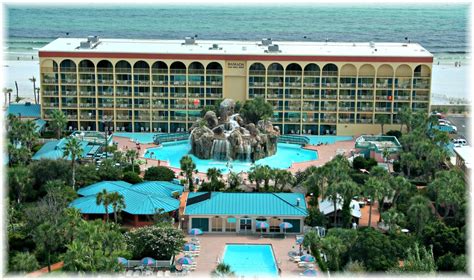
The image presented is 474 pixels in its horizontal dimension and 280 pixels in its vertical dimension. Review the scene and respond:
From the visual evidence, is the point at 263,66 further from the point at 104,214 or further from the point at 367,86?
the point at 104,214

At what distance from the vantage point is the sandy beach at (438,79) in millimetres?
110387

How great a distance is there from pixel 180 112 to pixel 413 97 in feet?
75.6

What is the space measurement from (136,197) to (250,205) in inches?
316

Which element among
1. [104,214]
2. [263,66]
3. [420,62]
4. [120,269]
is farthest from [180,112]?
[120,269]

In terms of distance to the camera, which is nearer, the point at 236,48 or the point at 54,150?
the point at 54,150

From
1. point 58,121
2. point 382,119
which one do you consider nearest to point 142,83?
point 58,121

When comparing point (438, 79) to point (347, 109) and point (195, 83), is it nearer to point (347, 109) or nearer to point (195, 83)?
point (347, 109)

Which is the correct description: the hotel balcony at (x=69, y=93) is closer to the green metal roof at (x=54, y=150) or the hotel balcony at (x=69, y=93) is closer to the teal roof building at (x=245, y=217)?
the green metal roof at (x=54, y=150)

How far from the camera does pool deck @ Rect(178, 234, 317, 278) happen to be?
50.8m

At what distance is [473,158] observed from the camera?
65.6 m

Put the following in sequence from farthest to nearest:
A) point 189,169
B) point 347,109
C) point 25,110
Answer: point 25,110, point 347,109, point 189,169

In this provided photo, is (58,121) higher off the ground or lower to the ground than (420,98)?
lower

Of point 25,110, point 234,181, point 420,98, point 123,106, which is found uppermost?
point 420,98

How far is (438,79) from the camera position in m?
126
